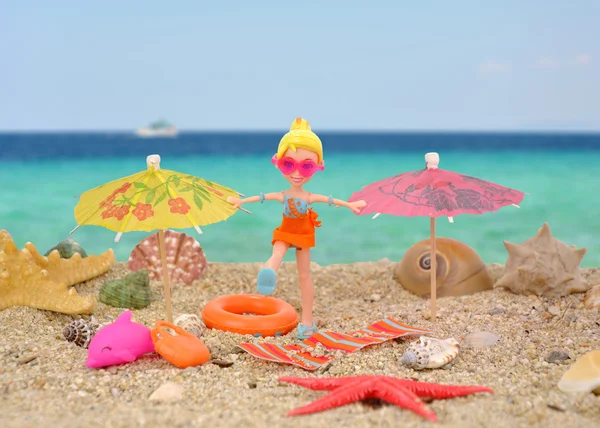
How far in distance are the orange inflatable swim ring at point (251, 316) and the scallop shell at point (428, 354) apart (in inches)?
47.3

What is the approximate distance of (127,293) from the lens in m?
5.52

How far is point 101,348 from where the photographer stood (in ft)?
13.1

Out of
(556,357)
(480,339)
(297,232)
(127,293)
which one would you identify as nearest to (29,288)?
(127,293)

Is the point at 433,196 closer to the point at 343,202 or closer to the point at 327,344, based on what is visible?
the point at 343,202

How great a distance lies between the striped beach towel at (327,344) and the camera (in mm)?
4184

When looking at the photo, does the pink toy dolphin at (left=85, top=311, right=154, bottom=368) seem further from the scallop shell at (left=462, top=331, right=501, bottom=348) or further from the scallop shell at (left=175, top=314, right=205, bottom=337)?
the scallop shell at (left=462, top=331, right=501, bottom=348)

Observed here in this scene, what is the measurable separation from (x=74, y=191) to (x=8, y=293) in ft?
52.6

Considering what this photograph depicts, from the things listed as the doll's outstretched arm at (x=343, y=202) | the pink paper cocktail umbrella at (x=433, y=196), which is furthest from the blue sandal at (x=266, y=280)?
the pink paper cocktail umbrella at (x=433, y=196)

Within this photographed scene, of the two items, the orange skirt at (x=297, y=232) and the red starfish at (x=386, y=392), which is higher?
the orange skirt at (x=297, y=232)

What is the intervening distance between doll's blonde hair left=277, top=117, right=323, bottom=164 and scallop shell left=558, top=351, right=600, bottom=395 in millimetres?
2367

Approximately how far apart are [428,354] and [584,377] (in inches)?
37.4

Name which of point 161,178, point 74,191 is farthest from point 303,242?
point 74,191

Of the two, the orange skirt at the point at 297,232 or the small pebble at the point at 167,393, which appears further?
the orange skirt at the point at 297,232

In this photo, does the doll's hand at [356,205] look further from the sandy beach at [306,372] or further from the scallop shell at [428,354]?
the scallop shell at [428,354]
